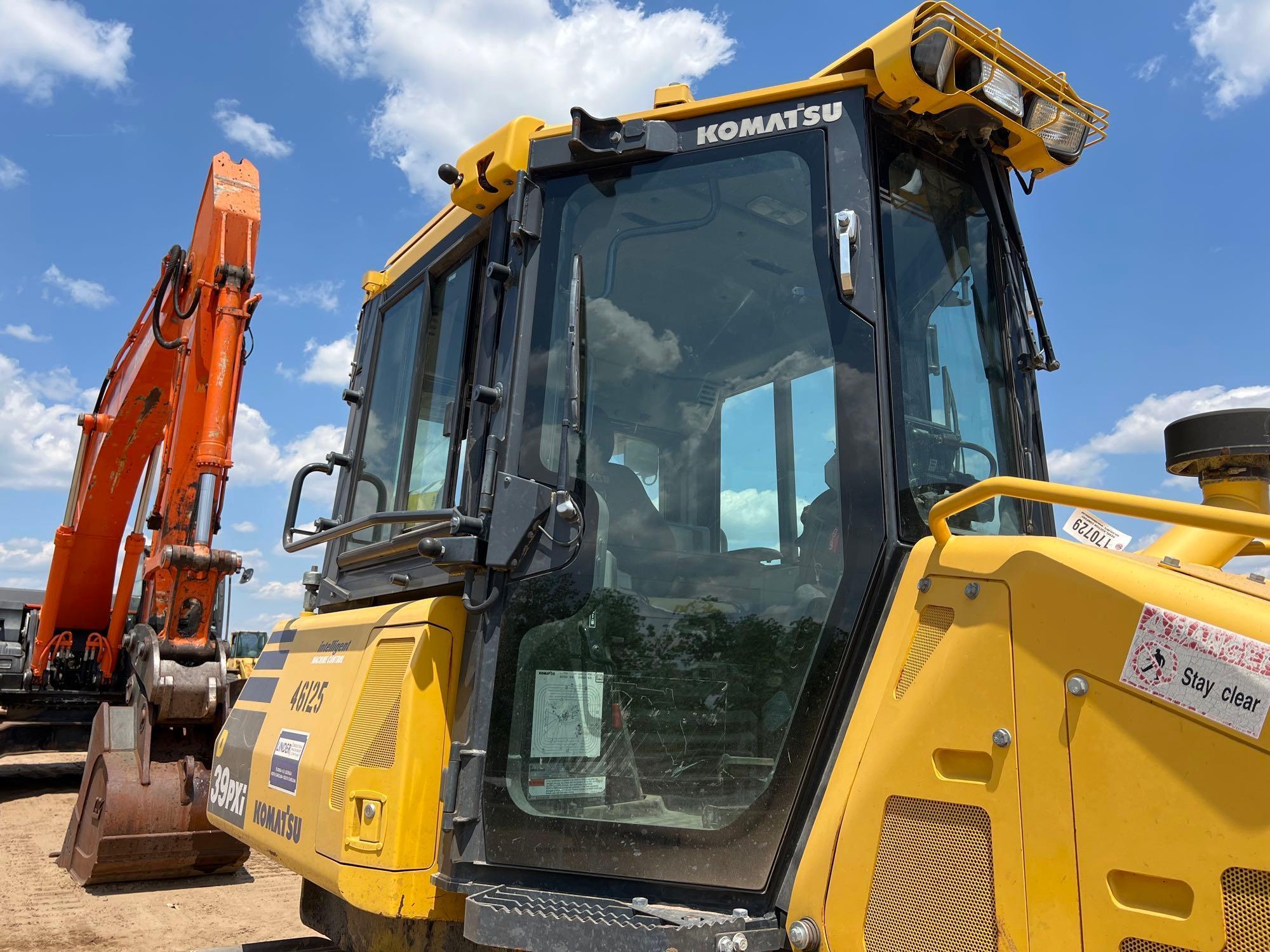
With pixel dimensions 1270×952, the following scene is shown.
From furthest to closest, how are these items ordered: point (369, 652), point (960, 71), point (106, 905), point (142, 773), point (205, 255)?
point (205, 255), point (142, 773), point (106, 905), point (369, 652), point (960, 71)

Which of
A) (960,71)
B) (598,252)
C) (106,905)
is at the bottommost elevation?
(106,905)

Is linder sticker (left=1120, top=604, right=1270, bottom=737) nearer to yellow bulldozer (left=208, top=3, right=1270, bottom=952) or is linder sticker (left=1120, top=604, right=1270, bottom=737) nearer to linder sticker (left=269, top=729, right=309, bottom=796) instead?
yellow bulldozer (left=208, top=3, right=1270, bottom=952)

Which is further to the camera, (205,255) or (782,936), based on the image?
(205,255)

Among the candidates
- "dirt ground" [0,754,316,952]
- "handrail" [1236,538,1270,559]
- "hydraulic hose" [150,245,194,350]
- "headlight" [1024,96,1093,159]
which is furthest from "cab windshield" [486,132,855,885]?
"hydraulic hose" [150,245,194,350]

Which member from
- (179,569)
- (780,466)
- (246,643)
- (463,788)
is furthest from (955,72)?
(246,643)

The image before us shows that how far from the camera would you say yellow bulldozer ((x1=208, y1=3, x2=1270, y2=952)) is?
1708mm

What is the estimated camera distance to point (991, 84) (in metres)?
2.46

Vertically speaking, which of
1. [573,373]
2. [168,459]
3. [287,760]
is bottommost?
[287,760]

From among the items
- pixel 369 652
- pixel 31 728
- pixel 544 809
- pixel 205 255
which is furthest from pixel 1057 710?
pixel 31 728

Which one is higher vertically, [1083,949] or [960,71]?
[960,71]

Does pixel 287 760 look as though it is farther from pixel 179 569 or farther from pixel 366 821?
pixel 179 569

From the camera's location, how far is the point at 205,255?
A: 7406 millimetres

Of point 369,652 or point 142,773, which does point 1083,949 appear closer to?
point 369,652

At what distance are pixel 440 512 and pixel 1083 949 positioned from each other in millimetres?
1734
